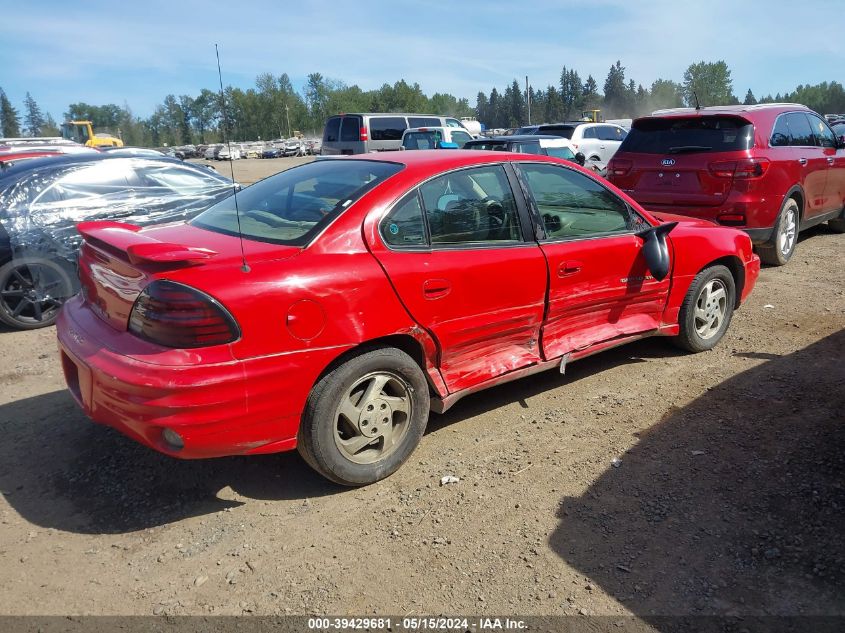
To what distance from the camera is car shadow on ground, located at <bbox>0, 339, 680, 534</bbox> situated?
3.10 meters

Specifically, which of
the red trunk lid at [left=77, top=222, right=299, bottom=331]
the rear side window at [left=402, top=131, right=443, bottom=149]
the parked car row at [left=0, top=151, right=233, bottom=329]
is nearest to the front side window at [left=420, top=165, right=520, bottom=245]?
the red trunk lid at [left=77, top=222, right=299, bottom=331]

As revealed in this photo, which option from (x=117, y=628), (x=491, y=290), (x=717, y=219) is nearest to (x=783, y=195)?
(x=717, y=219)

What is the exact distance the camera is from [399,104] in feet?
354

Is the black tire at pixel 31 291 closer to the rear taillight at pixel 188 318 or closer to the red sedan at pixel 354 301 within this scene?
the red sedan at pixel 354 301

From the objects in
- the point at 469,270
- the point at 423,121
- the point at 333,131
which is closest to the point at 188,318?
the point at 469,270

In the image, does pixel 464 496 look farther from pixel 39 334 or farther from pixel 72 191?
pixel 72 191

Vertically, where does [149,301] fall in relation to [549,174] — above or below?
below

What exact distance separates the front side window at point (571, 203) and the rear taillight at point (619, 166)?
11.3 feet

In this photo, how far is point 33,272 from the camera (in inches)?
241

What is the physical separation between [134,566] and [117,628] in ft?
1.20

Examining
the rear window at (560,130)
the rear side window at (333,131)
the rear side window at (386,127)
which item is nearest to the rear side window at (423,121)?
the rear side window at (386,127)

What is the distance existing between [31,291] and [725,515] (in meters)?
6.16

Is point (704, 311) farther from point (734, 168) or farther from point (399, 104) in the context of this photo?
point (399, 104)

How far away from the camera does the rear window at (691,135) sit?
22.3 ft
